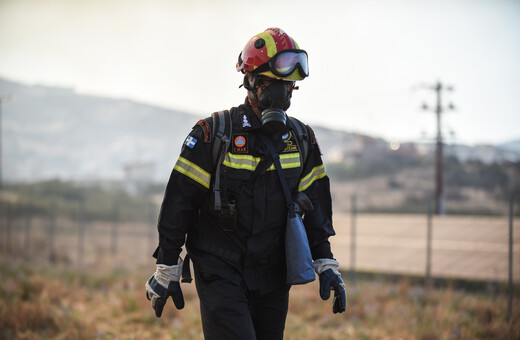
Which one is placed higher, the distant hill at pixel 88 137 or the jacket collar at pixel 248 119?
the distant hill at pixel 88 137

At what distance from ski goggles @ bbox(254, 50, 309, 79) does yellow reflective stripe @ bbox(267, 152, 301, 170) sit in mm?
463

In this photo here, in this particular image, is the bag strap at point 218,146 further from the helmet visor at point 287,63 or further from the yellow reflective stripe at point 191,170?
the helmet visor at point 287,63

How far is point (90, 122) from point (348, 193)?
71439 mm

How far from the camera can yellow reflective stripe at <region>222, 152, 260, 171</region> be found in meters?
2.67

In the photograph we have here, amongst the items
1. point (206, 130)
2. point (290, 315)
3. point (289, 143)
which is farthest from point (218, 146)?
point (290, 315)

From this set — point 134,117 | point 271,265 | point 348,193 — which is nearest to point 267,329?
point 271,265

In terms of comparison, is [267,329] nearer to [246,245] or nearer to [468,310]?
[246,245]

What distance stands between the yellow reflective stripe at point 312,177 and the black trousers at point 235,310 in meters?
0.64

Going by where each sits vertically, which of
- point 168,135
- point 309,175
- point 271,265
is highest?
point 168,135

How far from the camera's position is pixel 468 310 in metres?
6.76

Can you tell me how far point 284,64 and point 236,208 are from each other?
855 millimetres

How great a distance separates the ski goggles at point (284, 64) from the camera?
8.95 ft

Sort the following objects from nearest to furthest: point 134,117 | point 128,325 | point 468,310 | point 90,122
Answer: point 128,325
point 468,310
point 90,122
point 134,117

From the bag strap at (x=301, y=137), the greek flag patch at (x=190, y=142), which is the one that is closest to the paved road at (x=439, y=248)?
the bag strap at (x=301, y=137)
